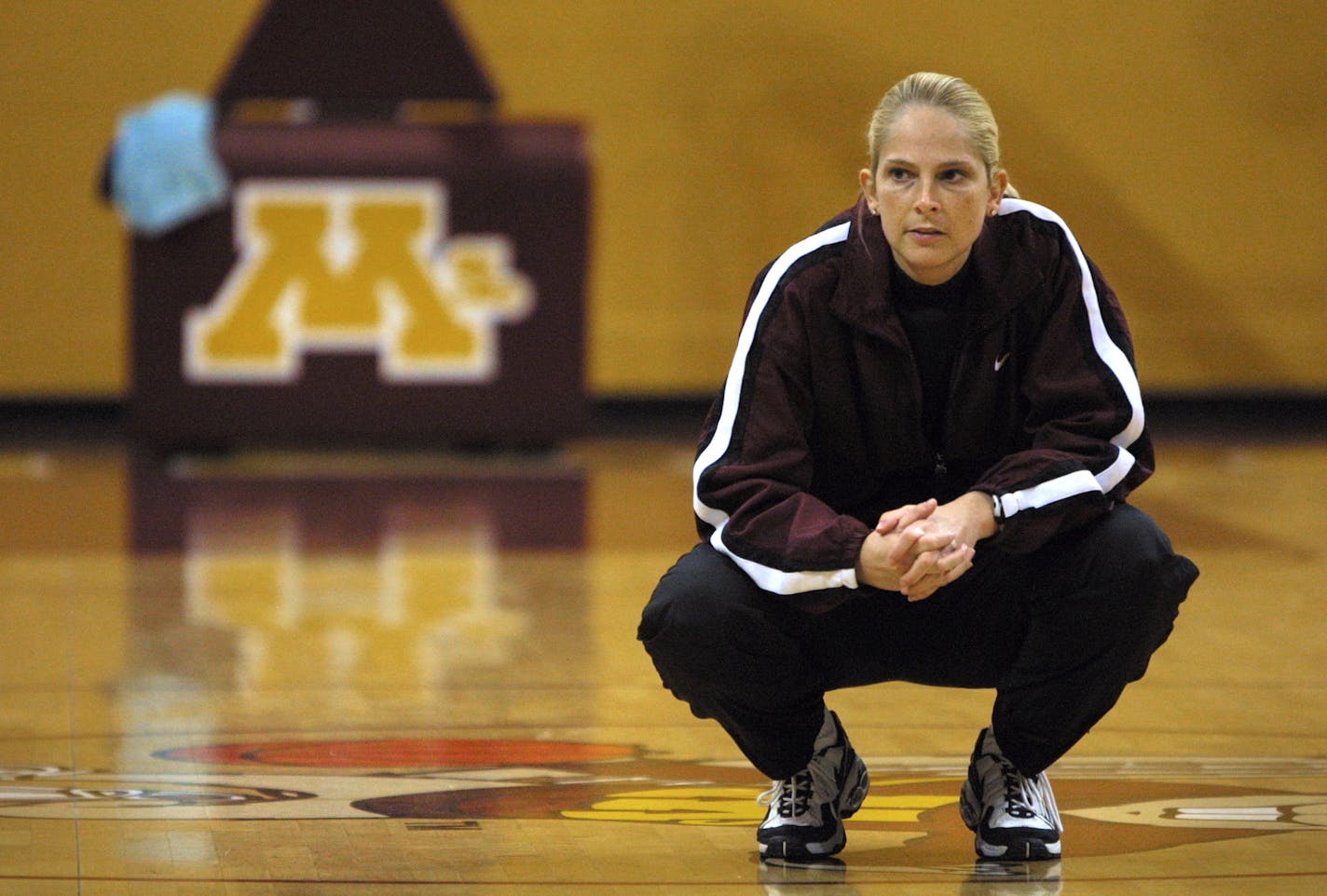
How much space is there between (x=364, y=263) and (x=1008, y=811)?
162 inches

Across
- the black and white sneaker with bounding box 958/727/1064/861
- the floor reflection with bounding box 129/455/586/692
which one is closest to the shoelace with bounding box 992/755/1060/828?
the black and white sneaker with bounding box 958/727/1064/861

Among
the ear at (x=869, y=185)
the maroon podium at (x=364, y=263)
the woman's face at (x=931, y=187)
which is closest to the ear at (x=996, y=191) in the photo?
the woman's face at (x=931, y=187)

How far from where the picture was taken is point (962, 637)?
203cm

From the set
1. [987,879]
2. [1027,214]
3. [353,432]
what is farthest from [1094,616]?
[353,432]

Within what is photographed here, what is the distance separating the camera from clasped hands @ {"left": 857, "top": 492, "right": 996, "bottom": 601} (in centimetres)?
184

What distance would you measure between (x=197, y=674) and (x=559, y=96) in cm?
439

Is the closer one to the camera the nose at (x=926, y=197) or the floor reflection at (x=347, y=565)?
the nose at (x=926, y=197)

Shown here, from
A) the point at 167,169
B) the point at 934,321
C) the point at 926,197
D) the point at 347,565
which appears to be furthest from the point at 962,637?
the point at 167,169

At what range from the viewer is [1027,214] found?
2.03m

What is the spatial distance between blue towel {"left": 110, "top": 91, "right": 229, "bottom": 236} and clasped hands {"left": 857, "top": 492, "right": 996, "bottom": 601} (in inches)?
164

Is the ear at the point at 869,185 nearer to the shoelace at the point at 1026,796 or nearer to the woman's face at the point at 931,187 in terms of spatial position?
the woman's face at the point at 931,187

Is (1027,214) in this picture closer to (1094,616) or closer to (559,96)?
(1094,616)

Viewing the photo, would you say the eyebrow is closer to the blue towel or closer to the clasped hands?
the clasped hands

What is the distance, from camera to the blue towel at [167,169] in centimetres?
564
